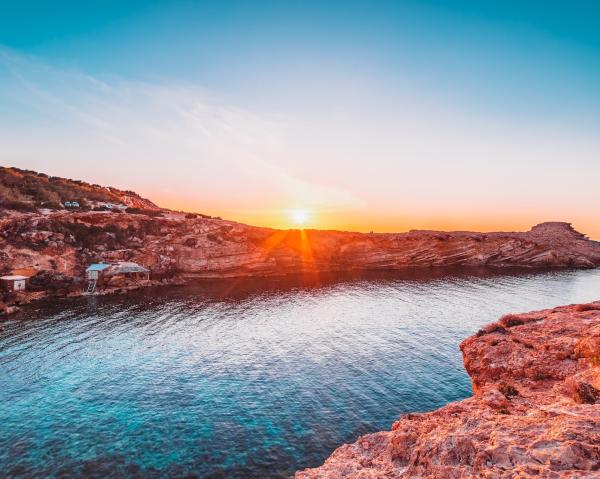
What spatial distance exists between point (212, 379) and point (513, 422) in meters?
29.2

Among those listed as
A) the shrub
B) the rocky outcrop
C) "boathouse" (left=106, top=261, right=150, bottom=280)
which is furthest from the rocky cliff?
the shrub

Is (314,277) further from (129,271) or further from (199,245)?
(129,271)

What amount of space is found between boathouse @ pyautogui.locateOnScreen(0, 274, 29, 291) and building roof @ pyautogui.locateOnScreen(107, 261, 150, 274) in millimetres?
16332

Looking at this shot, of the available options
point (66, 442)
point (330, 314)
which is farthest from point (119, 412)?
point (330, 314)

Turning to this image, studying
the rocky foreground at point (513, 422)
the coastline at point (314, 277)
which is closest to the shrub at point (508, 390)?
the rocky foreground at point (513, 422)

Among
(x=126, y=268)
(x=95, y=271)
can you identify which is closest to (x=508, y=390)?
(x=95, y=271)

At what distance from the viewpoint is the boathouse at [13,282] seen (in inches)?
2675

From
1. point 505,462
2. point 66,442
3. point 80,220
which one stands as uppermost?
point 80,220

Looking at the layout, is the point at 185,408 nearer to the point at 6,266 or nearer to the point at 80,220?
the point at 6,266

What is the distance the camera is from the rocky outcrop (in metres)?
81.9

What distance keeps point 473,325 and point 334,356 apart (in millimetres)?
27178

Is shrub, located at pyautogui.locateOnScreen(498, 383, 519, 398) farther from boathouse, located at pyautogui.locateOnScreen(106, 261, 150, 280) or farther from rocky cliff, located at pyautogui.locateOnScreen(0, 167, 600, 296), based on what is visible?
rocky cliff, located at pyautogui.locateOnScreen(0, 167, 600, 296)

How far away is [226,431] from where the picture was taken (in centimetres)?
2772

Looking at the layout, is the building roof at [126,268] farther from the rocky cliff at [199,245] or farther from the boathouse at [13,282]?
the boathouse at [13,282]
